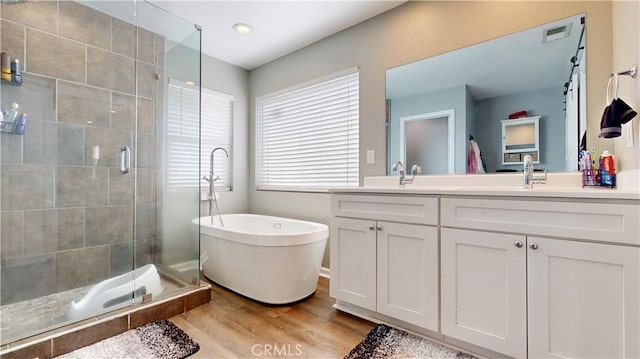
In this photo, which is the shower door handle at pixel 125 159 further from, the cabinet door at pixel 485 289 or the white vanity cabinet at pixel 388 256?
the cabinet door at pixel 485 289

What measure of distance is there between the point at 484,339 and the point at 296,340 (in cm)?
99

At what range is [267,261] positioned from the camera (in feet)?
6.84

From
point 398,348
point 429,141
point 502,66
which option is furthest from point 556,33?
point 398,348

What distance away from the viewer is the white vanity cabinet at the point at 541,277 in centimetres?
110

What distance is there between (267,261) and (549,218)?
169 centimetres

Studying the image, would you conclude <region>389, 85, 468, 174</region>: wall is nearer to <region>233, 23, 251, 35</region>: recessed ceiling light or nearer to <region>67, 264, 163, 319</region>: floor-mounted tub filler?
<region>233, 23, 251, 35</region>: recessed ceiling light

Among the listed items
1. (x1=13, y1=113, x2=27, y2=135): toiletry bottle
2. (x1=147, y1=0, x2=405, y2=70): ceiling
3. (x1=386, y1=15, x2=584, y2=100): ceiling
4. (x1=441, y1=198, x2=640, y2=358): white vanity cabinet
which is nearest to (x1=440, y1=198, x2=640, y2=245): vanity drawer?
(x1=441, y1=198, x2=640, y2=358): white vanity cabinet

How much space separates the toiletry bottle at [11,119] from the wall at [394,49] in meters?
2.10

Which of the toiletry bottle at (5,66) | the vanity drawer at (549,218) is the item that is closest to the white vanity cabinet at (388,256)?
the vanity drawer at (549,218)

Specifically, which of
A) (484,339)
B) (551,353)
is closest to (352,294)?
(484,339)

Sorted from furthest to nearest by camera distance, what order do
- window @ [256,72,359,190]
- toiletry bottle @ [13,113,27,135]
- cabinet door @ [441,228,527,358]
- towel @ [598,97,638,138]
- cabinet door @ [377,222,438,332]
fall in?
window @ [256,72,359,190]
toiletry bottle @ [13,113,27,135]
cabinet door @ [377,222,438,332]
cabinet door @ [441,228,527,358]
towel @ [598,97,638,138]

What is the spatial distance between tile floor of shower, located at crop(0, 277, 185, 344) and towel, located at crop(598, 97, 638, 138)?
2.76 metres

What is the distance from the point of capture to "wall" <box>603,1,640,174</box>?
3.84ft

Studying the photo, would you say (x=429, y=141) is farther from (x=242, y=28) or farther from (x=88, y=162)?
(x=88, y=162)
